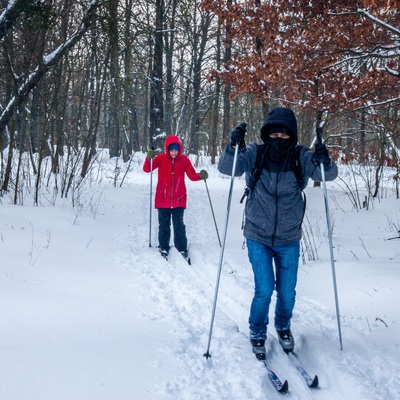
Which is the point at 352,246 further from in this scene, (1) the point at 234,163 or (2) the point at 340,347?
(1) the point at 234,163

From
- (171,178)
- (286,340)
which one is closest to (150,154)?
(171,178)

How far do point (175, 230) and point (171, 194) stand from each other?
593 millimetres

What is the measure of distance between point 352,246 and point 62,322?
4987 mm

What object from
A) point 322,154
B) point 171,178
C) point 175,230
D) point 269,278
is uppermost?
point 322,154

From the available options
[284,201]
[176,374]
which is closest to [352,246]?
[284,201]

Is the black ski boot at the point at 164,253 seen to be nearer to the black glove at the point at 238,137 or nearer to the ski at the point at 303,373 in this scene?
the ski at the point at 303,373

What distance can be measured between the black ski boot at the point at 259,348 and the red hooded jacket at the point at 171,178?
361 centimetres

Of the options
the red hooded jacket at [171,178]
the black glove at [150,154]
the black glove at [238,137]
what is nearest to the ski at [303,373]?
the black glove at [238,137]

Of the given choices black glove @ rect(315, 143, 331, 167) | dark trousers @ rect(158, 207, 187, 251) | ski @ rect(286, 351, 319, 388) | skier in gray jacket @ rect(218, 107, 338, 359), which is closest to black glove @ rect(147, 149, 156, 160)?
dark trousers @ rect(158, 207, 187, 251)

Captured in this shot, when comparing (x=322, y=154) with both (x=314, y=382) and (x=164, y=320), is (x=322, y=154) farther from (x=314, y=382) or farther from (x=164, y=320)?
(x=164, y=320)

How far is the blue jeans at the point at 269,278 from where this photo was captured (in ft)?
11.8

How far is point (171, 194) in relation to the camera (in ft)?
22.8

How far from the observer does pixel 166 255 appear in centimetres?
677

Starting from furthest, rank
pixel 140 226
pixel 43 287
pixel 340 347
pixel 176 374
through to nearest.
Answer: pixel 140 226 < pixel 43 287 < pixel 340 347 < pixel 176 374
